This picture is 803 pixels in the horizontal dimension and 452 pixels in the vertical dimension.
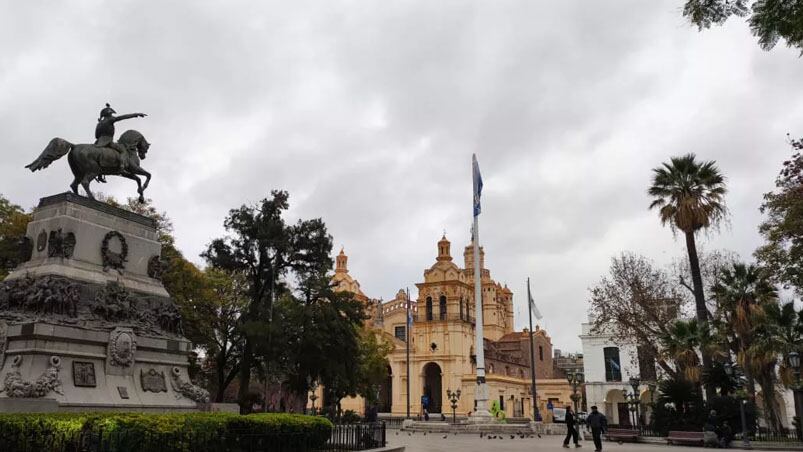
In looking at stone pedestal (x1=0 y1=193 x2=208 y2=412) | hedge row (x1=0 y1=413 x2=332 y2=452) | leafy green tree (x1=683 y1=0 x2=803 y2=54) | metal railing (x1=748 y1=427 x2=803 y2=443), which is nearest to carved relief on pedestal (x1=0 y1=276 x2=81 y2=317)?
stone pedestal (x1=0 y1=193 x2=208 y2=412)

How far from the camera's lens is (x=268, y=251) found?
3158 centimetres

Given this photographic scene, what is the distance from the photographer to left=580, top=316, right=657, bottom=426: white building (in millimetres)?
51219

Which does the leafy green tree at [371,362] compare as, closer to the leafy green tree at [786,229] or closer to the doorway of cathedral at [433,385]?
the doorway of cathedral at [433,385]

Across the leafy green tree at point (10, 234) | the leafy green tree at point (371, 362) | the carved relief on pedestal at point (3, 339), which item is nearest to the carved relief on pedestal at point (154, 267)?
the carved relief on pedestal at point (3, 339)

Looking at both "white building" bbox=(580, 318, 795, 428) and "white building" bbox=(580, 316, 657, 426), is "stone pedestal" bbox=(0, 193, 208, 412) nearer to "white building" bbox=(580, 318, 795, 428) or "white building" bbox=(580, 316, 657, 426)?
"white building" bbox=(580, 318, 795, 428)

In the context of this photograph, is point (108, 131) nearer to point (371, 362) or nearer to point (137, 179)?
point (137, 179)

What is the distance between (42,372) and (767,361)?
26488 mm

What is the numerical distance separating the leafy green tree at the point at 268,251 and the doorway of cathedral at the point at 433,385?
3567 centimetres

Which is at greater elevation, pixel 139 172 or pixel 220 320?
pixel 139 172

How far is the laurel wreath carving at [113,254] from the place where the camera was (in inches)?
599

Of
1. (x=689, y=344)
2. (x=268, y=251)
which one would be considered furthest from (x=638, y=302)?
(x=268, y=251)

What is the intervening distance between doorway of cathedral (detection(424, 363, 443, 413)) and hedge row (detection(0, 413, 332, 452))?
180ft

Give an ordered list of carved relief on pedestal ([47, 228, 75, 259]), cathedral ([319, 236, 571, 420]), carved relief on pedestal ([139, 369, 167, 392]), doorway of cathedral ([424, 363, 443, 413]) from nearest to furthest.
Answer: carved relief on pedestal ([47, 228, 75, 259])
carved relief on pedestal ([139, 369, 167, 392])
cathedral ([319, 236, 571, 420])
doorway of cathedral ([424, 363, 443, 413])

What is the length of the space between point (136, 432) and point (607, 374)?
163 ft
